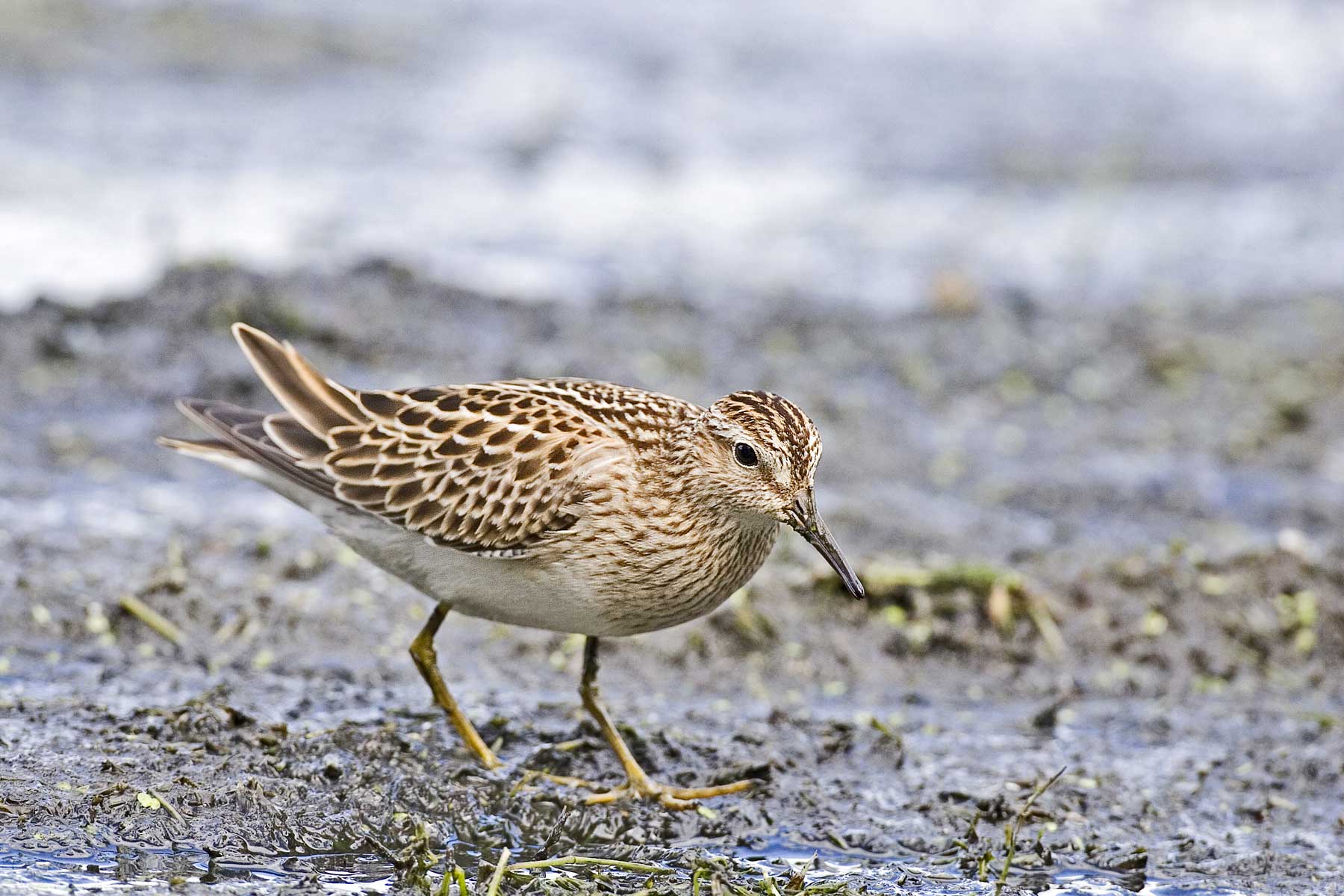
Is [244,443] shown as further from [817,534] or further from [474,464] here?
[817,534]

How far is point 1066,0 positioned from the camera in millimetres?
23328

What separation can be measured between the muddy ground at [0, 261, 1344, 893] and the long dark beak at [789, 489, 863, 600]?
36.7 inches

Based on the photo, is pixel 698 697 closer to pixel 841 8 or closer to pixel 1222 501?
pixel 1222 501

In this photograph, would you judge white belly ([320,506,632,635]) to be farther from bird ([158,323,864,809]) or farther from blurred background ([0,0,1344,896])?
blurred background ([0,0,1344,896])

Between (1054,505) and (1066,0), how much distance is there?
1566 centimetres

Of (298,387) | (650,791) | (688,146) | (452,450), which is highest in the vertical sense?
(688,146)

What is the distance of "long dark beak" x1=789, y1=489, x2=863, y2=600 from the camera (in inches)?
227

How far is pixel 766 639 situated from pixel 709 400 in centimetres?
276

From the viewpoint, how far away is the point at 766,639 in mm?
7652

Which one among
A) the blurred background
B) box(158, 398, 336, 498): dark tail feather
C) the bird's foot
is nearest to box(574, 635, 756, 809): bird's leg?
the bird's foot

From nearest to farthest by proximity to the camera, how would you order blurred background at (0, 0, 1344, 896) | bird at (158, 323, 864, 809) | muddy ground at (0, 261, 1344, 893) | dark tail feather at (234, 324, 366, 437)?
muddy ground at (0, 261, 1344, 893) → bird at (158, 323, 864, 809) → blurred background at (0, 0, 1344, 896) → dark tail feather at (234, 324, 366, 437)

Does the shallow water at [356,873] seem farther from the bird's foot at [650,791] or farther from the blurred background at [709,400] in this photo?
the bird's foot at [650,791]

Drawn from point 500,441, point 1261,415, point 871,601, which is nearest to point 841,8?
point 1261,415

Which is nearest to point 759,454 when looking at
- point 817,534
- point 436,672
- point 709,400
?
point 817,534
